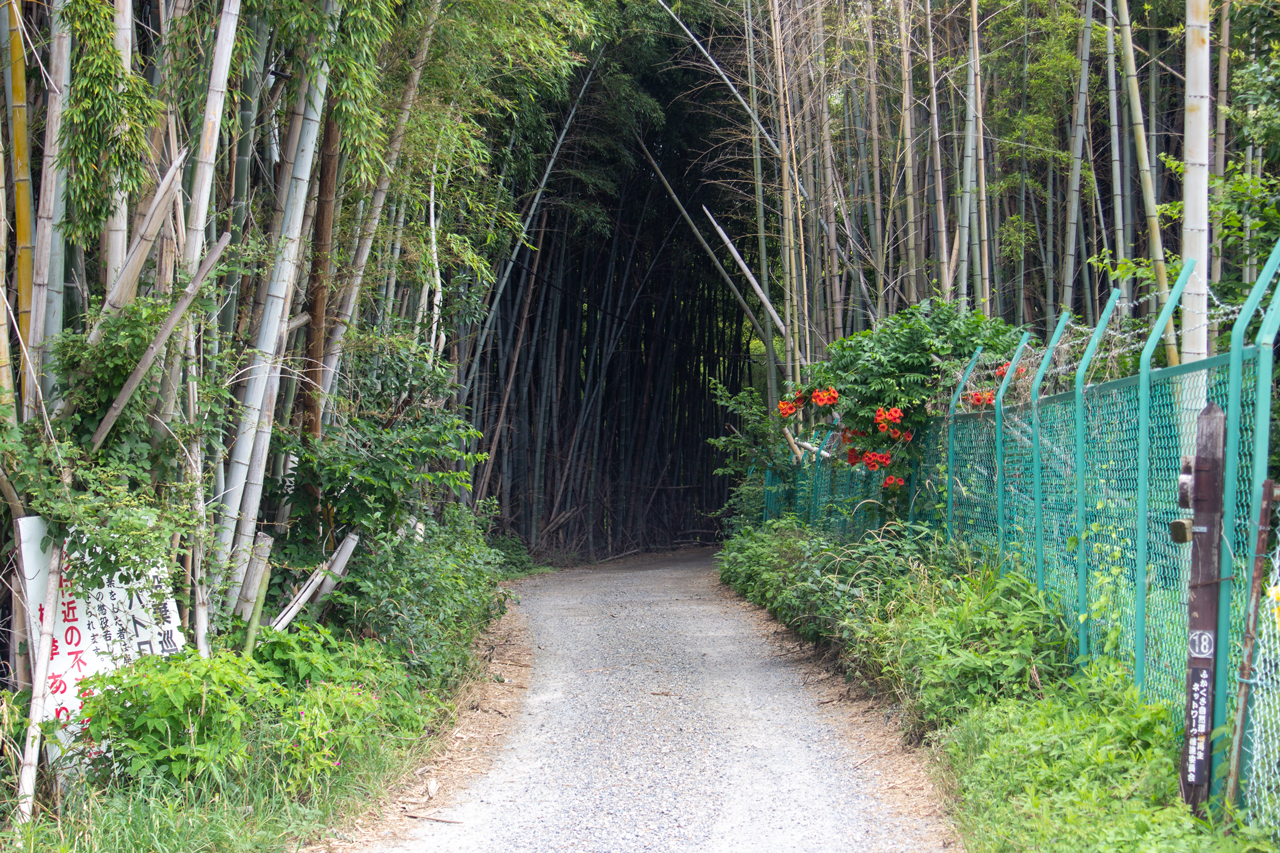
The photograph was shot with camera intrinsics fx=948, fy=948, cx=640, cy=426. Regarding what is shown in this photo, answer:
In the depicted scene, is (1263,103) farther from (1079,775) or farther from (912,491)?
(1079,775)

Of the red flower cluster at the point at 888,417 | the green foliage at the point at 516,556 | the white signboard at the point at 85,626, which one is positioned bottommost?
the green foliage at the point at 516,556

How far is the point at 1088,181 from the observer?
333 inches

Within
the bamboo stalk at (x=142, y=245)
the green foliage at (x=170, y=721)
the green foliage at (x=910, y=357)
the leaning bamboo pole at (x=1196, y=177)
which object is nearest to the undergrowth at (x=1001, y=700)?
the green foliage at (x=910, y=357)

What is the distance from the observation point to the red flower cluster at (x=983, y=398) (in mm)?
4230

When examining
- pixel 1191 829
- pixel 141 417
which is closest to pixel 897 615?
pixel 1191 829

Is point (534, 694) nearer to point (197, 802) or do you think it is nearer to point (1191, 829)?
point (197, 802)

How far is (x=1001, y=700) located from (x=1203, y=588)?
3.42 ft

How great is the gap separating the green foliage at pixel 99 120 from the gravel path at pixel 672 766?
2.26 meters

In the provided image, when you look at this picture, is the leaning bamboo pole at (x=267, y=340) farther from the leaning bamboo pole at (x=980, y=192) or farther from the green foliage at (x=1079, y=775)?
the leaning bamboo pole at (x=980, y=192)

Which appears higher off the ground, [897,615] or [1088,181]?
[1088,181]

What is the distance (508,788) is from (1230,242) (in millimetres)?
3819

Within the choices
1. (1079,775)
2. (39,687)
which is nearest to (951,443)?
(1079,775)

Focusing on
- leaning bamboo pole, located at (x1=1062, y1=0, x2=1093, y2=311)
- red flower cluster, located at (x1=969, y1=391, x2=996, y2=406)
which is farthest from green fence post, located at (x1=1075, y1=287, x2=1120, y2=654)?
leaning bamboo pole, located at (x1=1062, y1=0, x2=1093, y2=311)

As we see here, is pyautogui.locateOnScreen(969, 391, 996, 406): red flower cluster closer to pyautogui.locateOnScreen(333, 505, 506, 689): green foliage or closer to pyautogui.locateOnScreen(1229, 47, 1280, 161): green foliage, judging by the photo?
pyautogui.locateOnScreen(1229, 47, 1280, 161): green foliage
